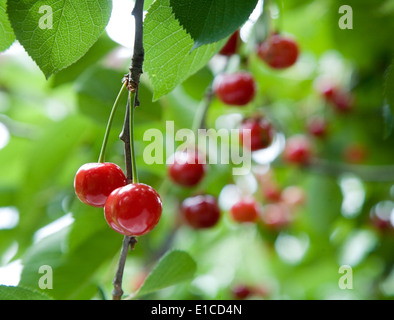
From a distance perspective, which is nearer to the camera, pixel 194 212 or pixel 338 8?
pixel 194 212

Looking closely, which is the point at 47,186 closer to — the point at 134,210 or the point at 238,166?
the point at 238,166

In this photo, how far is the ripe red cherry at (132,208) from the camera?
35.7 inches

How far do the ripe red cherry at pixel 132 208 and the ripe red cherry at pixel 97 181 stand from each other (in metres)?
0.03

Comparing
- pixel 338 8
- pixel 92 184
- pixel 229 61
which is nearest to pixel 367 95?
pixel 338 8

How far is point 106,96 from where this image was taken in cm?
168

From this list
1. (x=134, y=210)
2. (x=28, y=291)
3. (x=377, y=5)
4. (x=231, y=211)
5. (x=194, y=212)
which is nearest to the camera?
(x=134, y=210)

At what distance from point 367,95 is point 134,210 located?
2075mm

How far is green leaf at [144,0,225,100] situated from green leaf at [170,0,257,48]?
1.8 inches

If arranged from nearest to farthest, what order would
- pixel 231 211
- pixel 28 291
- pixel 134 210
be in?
pixel 134 210, pixel 28 291, pixel 231 211

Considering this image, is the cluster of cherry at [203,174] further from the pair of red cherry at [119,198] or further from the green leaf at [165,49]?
the green leaf at [165,49]

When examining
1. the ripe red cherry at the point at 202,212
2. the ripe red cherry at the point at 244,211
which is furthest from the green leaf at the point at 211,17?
the ripe red cherry at the point at 244,211

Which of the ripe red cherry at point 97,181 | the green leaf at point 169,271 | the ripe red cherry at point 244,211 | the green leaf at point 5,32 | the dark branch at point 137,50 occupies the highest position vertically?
the ripe red cherry at point 244,211

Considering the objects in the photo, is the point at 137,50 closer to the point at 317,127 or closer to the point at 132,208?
the point at 132,208

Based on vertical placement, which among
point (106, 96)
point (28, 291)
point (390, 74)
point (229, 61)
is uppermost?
point (229, 61)
